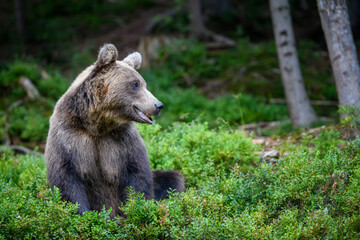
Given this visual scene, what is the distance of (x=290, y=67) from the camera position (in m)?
10.3

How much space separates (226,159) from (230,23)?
12.2m

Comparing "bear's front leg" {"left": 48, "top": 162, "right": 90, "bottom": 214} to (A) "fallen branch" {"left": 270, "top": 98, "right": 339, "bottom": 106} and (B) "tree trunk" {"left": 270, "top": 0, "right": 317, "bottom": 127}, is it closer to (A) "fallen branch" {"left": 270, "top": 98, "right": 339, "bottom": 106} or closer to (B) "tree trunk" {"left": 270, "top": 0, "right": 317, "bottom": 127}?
(B) "tree trunk" {"left": 270, "top": 0, "right": 317, "bottom": 127}

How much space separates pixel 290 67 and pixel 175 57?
5.15m

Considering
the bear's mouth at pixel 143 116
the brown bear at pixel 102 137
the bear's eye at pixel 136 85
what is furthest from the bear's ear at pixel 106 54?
the bear's mouth at pixel 143 116

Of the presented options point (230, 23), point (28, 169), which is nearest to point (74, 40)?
point (230, 23)

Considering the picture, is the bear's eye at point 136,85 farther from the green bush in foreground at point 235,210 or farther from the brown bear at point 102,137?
the green bush in foreground at point 235,210

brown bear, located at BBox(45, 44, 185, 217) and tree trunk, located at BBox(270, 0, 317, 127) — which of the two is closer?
brown bear, located at BBox(45, 44, 185, 217)

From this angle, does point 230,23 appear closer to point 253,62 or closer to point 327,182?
point 253,62

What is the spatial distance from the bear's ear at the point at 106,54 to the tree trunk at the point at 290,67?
20.2 feet

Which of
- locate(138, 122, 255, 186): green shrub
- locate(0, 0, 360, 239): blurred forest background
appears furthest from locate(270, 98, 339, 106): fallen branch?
locate(138, 122, 255, 186): green shrub

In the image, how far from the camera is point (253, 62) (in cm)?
1409

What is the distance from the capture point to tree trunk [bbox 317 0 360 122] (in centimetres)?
698

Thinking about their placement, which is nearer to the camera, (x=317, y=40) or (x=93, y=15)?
(x=317, y=40)

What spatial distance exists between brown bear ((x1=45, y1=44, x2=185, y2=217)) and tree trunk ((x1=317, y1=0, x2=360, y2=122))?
3.64 m
